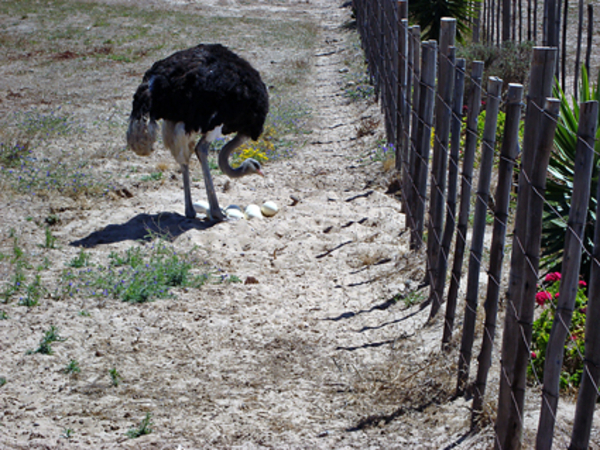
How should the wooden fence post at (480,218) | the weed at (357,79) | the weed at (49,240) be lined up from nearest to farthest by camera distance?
the wooden fence post at (480,218), the weed at (49,240), the weed at (357,79)

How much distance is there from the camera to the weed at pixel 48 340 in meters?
4.30

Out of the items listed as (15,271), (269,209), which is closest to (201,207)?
(269,209)

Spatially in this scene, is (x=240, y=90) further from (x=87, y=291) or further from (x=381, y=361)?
(x=381, y=361)

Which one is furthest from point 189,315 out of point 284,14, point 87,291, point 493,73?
point 284,14

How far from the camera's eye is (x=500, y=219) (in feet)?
9.95

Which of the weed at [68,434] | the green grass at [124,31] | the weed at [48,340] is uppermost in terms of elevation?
the green grass at [124,31]

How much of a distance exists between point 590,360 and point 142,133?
5.16m

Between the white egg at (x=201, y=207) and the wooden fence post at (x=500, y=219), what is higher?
the wooden fence post at (x=500, y=219)

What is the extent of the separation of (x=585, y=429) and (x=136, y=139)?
5.20 meters

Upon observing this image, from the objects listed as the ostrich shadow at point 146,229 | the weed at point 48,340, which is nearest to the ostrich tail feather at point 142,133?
the ostrich shadow at point 146,229

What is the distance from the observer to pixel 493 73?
10039 mm

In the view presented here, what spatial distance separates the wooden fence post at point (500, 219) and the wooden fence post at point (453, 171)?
35.1 inches

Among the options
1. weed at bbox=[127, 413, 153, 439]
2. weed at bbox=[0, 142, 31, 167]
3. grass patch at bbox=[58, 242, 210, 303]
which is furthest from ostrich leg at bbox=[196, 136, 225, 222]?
weed at bbox=[127, 413, 153, 439]

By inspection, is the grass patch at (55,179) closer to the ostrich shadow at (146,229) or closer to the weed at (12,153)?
the weed at (12,153)
